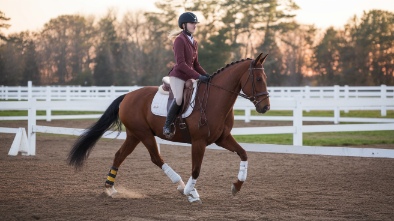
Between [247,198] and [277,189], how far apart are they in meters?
0.94

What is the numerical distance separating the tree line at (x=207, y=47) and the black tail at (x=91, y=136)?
43.7 m

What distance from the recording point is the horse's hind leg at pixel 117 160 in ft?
26.0

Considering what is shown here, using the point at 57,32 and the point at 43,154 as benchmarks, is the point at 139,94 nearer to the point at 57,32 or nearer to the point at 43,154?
the point at 43,154

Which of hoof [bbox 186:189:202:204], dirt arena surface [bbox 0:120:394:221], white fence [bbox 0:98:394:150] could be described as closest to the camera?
dirt arena surface [bbox 0:120:394:221]

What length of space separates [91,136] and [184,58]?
229cm

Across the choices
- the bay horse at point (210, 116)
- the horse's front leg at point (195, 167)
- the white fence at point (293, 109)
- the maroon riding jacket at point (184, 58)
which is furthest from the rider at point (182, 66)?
the white fence at point (293, 109)

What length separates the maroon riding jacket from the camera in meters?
7.52

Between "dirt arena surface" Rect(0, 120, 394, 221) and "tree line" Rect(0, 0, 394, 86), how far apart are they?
4111 centimetres

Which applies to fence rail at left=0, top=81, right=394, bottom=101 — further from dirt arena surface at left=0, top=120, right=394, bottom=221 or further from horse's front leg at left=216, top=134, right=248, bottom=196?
horse's front leg at left=216, top=134, right=248, bottom=196

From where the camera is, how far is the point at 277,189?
8.27 m

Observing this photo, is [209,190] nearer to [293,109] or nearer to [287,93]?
[293,109]

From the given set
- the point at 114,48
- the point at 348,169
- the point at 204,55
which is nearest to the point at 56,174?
the point at 348,169

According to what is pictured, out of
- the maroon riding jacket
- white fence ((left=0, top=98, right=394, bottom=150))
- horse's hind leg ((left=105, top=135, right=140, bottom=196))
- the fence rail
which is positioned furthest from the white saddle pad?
the fence rail

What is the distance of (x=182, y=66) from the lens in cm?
753
